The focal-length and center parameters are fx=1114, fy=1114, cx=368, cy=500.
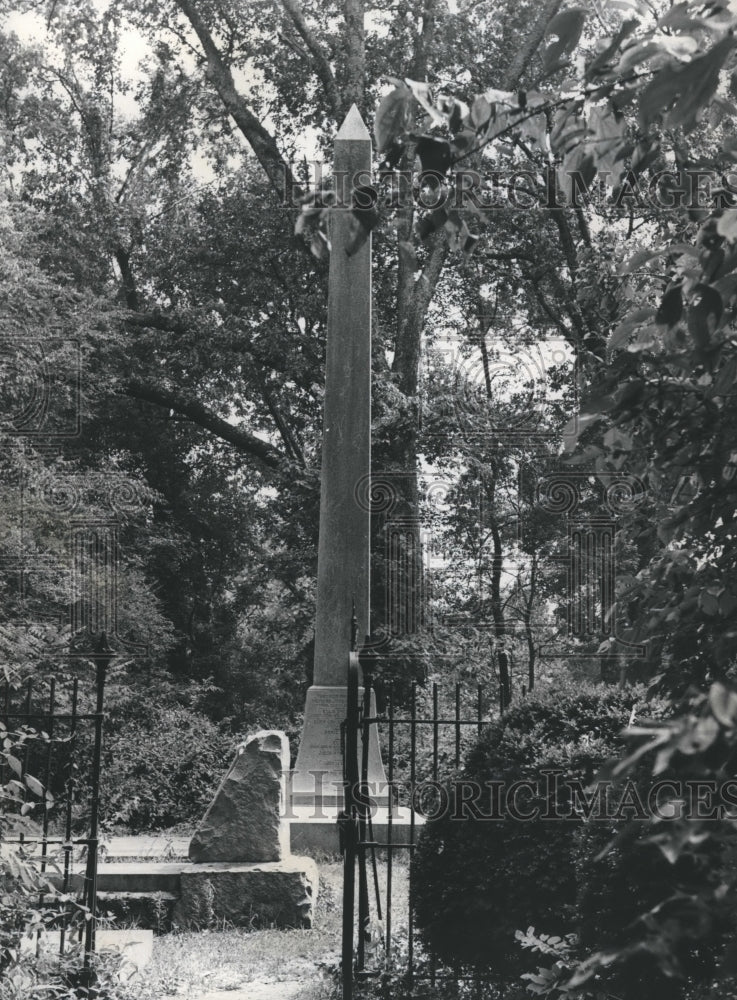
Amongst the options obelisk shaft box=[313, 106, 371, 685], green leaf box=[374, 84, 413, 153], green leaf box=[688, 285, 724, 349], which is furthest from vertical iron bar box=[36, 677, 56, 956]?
obelisk shaft box=[313, 106, 371, 685]

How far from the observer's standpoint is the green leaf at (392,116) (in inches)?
67.8

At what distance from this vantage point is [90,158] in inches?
809

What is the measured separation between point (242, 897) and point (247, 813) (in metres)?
0.49

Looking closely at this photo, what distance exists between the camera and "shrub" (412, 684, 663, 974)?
442 cm

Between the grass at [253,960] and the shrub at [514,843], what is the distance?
32.1 inches

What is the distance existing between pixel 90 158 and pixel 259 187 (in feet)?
11.0

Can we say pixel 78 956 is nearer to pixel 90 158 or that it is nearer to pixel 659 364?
pixel 659 364

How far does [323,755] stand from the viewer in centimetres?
1043

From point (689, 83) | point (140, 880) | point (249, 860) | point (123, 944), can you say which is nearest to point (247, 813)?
point (249, 860)

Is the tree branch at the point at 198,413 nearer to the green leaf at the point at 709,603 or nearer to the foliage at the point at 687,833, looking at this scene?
the green leaf at the point at 709,603

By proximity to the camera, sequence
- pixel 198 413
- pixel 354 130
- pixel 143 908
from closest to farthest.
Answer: pixel 143 908 < pixel 354 130 < pixel 198 413

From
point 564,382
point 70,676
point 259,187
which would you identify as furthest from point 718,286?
point 259,187

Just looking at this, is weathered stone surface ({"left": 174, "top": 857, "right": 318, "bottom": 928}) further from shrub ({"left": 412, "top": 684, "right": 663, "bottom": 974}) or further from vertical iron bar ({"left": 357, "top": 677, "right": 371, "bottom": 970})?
shrub ({"left": 412, "top": 684, "right": 663, "bottom": 974})

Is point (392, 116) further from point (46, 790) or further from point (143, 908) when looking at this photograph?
point (143, 908)
